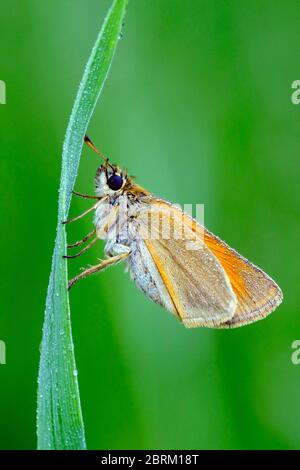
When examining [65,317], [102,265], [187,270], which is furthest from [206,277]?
[65,317]

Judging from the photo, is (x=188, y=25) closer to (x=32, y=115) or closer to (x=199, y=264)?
(x=32, y=115)

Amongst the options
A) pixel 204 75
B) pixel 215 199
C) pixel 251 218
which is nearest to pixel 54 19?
pixel 204 75

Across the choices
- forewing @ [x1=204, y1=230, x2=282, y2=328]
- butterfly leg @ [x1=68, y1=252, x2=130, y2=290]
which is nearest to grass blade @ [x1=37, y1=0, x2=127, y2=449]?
butterfly leg @ [x1=68, y1=252, x2=130, y2=290]

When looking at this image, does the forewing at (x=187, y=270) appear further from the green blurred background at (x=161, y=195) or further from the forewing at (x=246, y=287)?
the green blurred background at (x=161, y=195)

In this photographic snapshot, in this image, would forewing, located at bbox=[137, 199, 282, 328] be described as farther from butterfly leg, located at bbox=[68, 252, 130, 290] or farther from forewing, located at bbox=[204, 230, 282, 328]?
butterfly leg, located at bbox=[68, 252, 130, 290]

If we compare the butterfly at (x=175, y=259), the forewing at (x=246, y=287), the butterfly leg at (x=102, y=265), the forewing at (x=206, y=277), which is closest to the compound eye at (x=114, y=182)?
the butterfly at (x=175, y=259)
